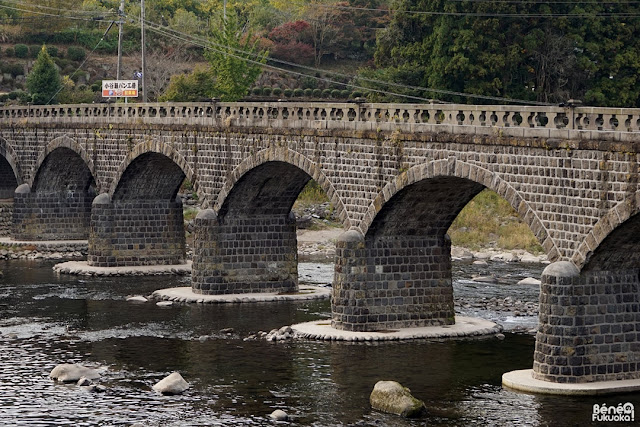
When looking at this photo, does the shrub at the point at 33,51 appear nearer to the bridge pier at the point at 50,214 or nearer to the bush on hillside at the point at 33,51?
the bush on hillside at the point at 33,51

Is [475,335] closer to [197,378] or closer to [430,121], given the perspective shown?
[430,121]

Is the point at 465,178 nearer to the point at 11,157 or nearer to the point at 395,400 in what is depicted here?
the point at 395,400

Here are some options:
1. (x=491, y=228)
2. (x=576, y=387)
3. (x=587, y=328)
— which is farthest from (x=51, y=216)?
(x=576, y=387)

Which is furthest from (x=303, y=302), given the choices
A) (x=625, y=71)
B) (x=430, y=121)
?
(x=625, y=71)

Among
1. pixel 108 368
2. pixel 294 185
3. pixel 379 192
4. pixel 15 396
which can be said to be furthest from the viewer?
pixel 294 185

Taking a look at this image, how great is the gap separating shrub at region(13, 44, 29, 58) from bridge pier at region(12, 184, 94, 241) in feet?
166

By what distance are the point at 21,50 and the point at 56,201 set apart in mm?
50889

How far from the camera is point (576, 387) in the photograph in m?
40.2

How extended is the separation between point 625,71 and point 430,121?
44.0m

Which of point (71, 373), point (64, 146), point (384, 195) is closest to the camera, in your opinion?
point (71, 373)

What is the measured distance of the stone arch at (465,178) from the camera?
141ft

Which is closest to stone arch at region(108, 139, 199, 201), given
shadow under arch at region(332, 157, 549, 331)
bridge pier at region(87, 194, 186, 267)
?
bridge pier at region(87, 194, 186, 267)

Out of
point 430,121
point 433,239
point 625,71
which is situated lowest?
point 433,239

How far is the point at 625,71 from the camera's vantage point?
88062 millimetres
